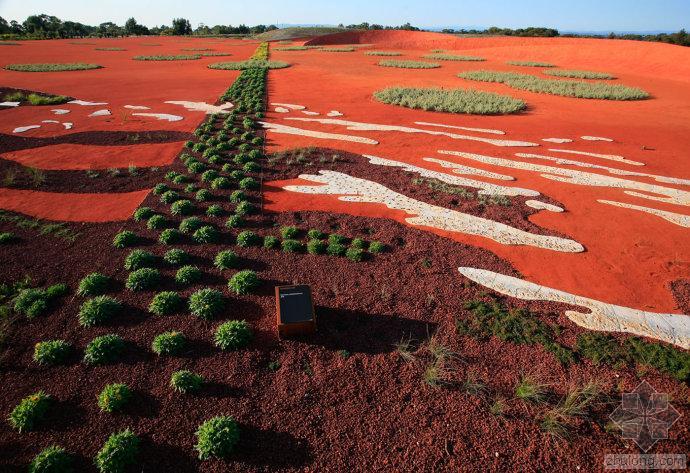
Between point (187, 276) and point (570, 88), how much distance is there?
39296mm

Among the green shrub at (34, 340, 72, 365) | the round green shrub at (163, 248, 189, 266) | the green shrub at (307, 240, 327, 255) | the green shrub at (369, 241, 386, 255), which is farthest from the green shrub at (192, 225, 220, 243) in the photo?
the green shrub at (369, 241, 386, 255)

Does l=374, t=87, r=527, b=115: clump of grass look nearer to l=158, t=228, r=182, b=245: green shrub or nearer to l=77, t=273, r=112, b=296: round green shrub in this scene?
l=158, t=228, r=182, b=245: green shrub

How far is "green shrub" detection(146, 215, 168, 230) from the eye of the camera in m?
11.8

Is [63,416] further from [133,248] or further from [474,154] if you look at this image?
[474,154]

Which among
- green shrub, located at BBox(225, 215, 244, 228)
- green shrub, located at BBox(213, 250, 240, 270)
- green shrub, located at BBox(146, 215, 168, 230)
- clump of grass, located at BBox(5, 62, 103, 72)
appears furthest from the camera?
clump of grass, located at BBox(5, 62, 103, 72)

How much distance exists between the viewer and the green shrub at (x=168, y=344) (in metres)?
7.43

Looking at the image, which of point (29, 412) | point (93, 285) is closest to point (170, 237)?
point (93, 285)

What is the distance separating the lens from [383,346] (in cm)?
777

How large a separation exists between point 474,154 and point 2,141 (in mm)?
24518

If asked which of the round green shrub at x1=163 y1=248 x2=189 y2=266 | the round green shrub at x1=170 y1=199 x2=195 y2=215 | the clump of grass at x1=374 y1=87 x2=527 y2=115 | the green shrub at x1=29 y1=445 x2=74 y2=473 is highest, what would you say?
the clump of grass at x1=374 y1=87 x2=527 y2=115

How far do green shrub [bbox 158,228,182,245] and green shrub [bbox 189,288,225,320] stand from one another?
307 centimetres

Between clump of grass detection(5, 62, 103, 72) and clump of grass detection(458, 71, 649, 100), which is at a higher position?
clump of grass detection(5, 62, 103, 72)

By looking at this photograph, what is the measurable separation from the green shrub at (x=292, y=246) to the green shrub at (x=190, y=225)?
10.0ft

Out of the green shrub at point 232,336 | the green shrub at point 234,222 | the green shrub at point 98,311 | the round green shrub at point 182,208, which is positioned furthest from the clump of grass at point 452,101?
the green shrub at point 98,311
